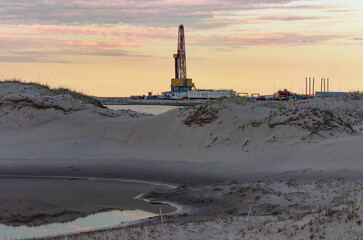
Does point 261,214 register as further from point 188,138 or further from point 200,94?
point 200,94

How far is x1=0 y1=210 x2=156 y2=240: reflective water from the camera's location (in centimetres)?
1318

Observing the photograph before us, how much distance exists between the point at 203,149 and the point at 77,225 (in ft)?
35.1

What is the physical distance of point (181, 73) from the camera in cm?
12725

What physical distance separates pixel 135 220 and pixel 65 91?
27.0m

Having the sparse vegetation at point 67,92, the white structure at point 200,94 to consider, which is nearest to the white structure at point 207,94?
the white structure at point 200,94

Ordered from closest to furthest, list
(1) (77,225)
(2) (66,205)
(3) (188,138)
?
(1) (77,225)
(2) (66,205)
(3) (188,138)

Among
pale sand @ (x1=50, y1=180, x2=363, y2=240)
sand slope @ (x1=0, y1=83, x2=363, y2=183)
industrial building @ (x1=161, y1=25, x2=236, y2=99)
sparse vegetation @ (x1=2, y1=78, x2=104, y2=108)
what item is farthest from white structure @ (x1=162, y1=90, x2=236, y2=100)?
pale sand @ (x1=50, y1=180, x2=363, y2=240)

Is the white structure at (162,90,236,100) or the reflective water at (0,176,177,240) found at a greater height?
the white structure at (162,90,236,100)

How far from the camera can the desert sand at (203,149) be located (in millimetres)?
15523

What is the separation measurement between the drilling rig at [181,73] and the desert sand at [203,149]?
307 ft

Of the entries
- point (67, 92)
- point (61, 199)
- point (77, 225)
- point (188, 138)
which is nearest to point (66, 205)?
point (61, 199)

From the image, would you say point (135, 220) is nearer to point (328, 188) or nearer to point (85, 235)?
point (85, 235)

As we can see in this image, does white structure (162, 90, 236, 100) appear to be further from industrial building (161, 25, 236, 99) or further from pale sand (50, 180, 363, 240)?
pale sand (50, 180, 363, 240)

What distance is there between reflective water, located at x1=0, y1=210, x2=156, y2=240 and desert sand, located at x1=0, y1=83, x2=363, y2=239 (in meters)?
1.42
